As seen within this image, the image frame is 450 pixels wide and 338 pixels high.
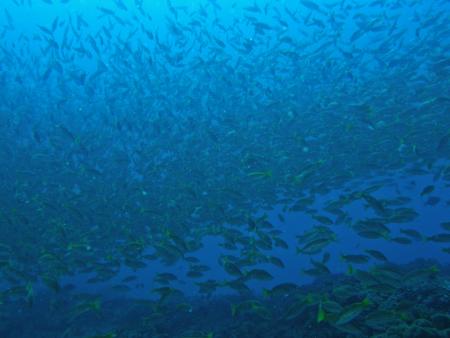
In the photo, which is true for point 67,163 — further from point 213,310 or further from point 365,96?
point 365,96

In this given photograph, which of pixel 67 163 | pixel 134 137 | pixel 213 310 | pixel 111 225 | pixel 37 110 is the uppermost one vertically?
pixel 37 110

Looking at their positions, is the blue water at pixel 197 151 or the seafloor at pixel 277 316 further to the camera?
the blue water at pixel 197 151

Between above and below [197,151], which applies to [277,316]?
below

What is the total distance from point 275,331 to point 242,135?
9.11 m

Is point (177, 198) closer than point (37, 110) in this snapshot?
Yes

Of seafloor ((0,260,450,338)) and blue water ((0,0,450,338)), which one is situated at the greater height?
blue water ((0,0,450,338))

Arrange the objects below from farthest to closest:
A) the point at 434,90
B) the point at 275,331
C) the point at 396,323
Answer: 1. the point at 434,90
2. the point at 275,331
3. the point at 396,323

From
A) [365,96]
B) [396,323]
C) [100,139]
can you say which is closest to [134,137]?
[100,139]

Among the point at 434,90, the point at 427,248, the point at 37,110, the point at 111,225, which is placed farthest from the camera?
the point at 427,248

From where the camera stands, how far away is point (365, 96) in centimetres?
1602

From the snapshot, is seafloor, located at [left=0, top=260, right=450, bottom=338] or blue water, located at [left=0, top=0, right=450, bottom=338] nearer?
seafloor, located at [left=0, top=260, right=450, bottom=338]

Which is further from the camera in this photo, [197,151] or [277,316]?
[197,151]

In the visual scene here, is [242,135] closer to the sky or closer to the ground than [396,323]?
closer to the sky

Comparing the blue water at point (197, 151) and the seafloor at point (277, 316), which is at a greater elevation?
the blue water at point (197, 151)
